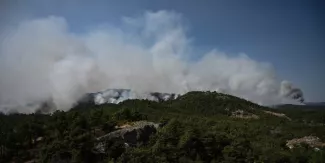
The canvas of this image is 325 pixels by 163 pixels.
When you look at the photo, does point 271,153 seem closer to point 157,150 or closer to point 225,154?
point 225,154

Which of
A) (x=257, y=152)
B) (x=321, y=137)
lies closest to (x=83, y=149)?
(x=257, y=152)

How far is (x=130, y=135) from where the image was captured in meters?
65.9

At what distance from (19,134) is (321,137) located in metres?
123

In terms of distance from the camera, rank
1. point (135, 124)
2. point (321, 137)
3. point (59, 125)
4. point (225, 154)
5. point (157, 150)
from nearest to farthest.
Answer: point (157, 150) < point (225, 154) < point (59, 125) < point (135, 124) < point (321, 137)

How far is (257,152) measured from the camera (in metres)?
66.9

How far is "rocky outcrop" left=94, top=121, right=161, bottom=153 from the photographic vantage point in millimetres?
63094

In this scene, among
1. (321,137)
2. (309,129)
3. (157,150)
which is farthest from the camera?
(309,129)

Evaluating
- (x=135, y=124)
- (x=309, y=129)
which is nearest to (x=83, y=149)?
(x=135, y=124)

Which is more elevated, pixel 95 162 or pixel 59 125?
pixel 59 125

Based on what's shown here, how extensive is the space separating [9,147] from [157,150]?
27.7 meters

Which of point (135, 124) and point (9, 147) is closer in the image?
point (9, 147)

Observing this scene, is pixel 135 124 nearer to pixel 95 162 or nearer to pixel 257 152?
pixel 95 162

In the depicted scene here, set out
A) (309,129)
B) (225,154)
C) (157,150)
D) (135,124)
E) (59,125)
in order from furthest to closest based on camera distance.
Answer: (309,129) < (135,124) < (59,125) < (225,154) < (157,150)

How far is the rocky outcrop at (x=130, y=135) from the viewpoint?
63.1m
